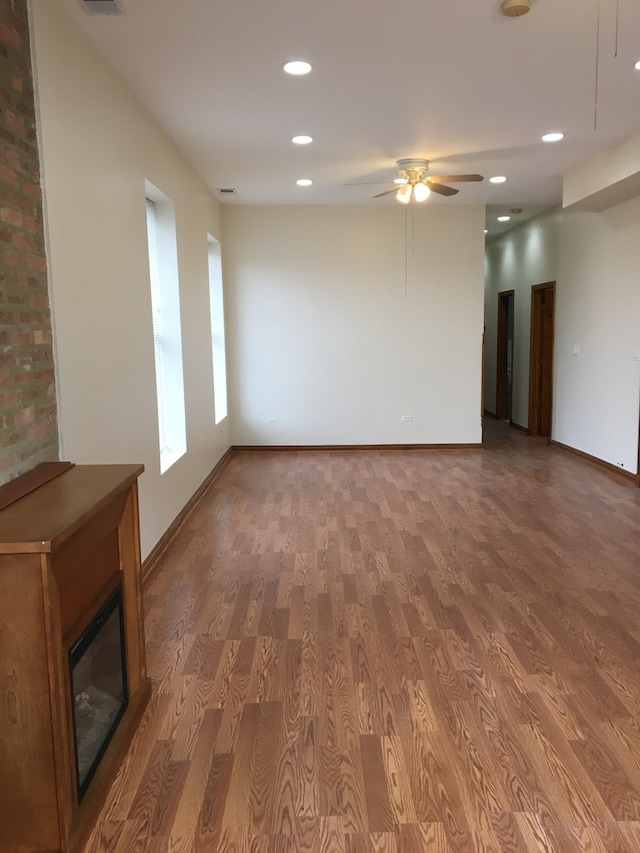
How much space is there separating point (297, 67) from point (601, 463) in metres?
4.96

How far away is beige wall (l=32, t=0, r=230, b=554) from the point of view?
264 cm

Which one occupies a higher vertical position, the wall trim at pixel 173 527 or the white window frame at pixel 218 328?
the white window frame at pixel 218 328

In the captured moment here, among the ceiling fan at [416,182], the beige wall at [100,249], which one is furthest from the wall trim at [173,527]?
→ the ceiling fan at [416,182]

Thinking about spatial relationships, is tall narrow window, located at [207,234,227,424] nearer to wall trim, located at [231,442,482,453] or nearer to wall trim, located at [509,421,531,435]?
wall trim, located at [231,442,482,453]

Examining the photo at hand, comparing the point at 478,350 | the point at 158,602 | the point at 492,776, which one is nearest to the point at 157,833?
the point at 492,776

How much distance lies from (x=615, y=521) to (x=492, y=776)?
3219 mm

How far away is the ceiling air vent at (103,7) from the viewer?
8.93 ft

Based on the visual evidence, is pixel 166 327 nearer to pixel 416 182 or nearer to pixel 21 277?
pixel 416 182

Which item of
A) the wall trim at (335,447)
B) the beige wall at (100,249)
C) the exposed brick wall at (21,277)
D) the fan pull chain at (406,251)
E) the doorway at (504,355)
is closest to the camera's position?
the exposed brick wall at (21,277)

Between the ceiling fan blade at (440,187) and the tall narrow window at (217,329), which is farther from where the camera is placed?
the tall narrow window at (217,329)

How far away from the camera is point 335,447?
7.80m

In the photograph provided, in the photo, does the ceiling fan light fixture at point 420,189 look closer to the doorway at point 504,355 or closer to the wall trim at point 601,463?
the wall trim at point 601,463

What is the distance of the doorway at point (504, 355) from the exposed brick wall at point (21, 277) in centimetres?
838

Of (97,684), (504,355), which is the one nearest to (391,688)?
(97,684)
